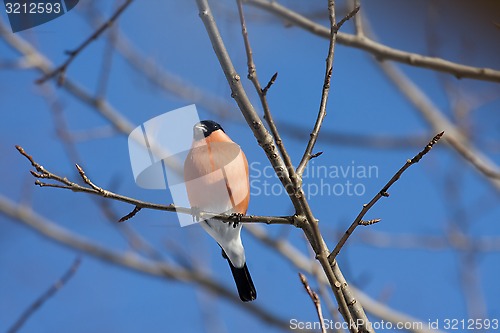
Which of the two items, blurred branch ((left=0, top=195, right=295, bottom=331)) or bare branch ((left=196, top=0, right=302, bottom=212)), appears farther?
blurred branch ((left=0, top=195, right=295, bottom=331))

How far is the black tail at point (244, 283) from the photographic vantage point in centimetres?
224

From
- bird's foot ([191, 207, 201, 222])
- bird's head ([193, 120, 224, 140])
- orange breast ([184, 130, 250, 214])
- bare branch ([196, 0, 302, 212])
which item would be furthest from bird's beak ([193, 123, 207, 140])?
bare branch ([196, 0, 302, 212])

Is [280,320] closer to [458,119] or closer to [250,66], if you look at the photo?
[458,119]

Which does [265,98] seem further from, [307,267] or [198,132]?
[307,267]

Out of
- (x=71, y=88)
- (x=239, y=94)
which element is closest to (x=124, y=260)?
(x=71, y=88)

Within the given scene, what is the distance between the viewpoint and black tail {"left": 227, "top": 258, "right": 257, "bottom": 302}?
2.24 m

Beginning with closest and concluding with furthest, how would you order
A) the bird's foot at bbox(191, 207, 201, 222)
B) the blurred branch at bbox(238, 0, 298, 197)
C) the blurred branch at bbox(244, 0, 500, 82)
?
1. the blurred branch at bbox(238, 0, 298, 197)
2. the bird's foot at bbox(191, 207, 201, 222)
3. the blurred branch at bbox(244, 0, 500, 82)

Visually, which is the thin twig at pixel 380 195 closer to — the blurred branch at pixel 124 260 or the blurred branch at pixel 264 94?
the blurred branch at pixel 264 94

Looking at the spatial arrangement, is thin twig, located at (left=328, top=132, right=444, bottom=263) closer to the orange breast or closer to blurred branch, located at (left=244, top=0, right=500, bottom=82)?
the orange breast

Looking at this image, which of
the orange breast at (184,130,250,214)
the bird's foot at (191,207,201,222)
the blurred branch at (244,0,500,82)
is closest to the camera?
the bird's foot at (191,207,201,222)

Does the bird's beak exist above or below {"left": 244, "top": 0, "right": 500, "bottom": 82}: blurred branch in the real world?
below

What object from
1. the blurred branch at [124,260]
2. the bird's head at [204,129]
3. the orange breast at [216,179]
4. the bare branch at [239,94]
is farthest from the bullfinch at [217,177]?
the blurred branch at [124,260]

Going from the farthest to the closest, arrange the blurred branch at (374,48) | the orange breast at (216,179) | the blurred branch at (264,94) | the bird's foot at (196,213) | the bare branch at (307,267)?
the bare branch at (307,267), the blurred branch at (374,48), the orange breast at (216,179), the bird's foot at (196,213), the blurred branch at (264,94)

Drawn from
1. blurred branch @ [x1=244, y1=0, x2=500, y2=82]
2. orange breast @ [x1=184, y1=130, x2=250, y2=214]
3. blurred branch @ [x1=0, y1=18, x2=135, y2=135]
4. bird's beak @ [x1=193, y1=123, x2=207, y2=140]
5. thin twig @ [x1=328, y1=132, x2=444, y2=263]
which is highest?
blurred branch @ [x1=0, y1=18, x2=135, y2=135]
